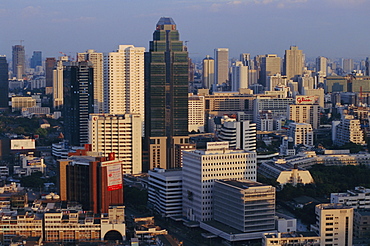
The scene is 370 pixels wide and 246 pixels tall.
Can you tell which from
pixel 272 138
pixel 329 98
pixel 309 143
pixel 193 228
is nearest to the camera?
pixel 193 228

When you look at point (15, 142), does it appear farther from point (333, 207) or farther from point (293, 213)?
point (333, 207)

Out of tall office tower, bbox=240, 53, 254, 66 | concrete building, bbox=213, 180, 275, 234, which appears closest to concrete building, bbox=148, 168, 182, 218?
concrete building, bbox=213, 180, 275, 234

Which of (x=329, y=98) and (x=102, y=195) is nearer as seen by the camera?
(x=102, y=195)

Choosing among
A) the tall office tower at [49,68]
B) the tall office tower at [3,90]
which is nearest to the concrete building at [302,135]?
the tall office tower at [3,90]

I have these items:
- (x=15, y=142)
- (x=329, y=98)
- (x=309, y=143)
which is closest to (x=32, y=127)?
(x=15, y=142)

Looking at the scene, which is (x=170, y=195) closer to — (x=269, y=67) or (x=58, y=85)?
(x=58, y=85)

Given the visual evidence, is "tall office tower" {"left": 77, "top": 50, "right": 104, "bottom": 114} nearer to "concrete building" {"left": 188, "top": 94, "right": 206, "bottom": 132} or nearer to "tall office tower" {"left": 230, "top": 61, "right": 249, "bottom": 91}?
"concrete building" {"left": 188, "top": 94, "right": 206, "bottom": 132}
